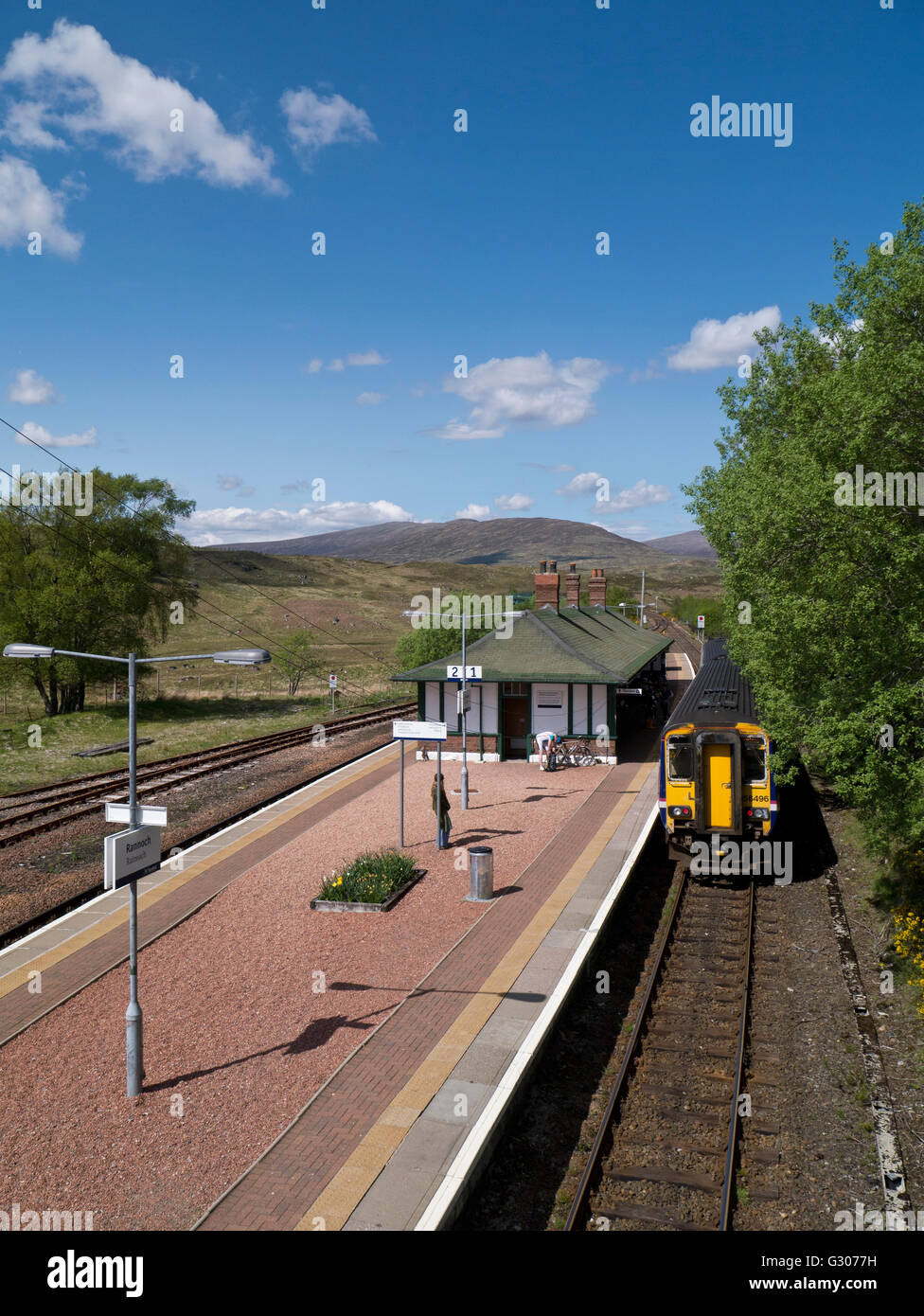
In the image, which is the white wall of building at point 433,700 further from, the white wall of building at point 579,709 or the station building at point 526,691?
the white wall of building at point 579,709

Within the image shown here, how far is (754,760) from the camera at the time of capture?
746 inches

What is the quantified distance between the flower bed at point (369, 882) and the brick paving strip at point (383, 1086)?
204 centimetres

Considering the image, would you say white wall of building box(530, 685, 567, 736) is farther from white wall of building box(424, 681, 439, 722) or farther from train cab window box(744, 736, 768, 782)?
train cab window box(744, 736, 768, 782)

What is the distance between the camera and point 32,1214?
8.48m

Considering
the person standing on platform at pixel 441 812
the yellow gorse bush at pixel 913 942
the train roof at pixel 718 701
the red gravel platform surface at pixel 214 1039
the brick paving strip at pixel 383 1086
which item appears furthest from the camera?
the person standing on platform at pixel 441 812

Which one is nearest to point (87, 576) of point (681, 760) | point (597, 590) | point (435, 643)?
point (435, 643)

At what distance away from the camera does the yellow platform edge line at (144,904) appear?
14.0 metres

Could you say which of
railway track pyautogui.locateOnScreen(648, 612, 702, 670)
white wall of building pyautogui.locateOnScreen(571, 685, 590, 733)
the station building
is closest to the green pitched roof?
the station building

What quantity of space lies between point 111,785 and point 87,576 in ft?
66.8

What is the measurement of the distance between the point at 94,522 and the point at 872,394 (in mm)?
42951

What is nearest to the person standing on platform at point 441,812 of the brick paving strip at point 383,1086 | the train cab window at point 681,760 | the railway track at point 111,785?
the brick paving strip at point 383,1086

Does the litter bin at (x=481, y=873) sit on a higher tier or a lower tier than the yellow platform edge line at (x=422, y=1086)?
higher

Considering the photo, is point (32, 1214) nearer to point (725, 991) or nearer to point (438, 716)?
point (725, 991)
